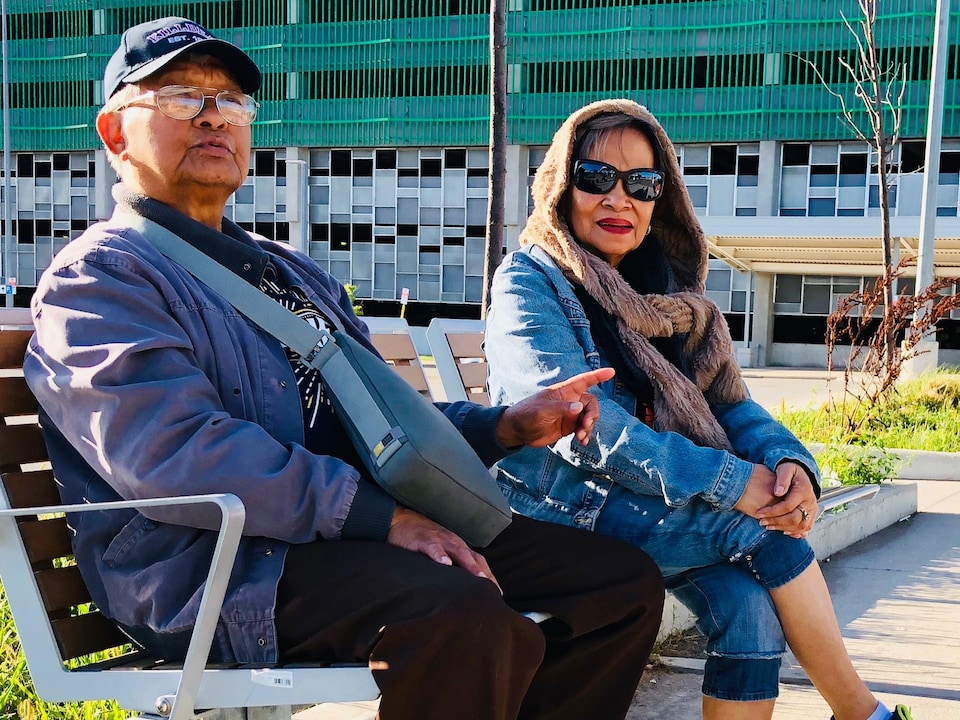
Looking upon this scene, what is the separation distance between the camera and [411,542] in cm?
236

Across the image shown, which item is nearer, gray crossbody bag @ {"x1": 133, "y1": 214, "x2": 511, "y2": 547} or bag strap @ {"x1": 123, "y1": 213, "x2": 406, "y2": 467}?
gray crossbody bag @ {"x1": 133, "y1": 214, "x2": 511, "y2": 547}

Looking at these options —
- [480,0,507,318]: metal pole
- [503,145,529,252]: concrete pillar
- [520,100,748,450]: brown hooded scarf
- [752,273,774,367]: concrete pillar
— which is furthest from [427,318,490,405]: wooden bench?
[503,145,529,252]: concrete pillar

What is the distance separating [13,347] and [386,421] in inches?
35.8

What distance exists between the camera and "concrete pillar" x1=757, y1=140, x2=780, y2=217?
4156 cm

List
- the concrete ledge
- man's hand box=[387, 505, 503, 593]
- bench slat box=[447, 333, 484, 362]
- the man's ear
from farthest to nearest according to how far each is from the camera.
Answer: the concrete ledge
bench slat box=[447, 333, 484, 362]
the man's ear
man's hand box=[387, 505, 503, 593]

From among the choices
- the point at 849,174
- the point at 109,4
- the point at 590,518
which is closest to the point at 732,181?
the point at 849,174

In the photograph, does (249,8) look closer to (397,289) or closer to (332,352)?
(397,289)

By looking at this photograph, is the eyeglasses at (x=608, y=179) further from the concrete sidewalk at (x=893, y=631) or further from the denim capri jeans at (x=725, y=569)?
the concrete sidewalk at (x=893, y=631)

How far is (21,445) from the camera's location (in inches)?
102

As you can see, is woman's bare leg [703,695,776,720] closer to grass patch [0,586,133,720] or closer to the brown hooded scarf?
the brown hooded scarf

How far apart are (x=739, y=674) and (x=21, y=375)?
191cm

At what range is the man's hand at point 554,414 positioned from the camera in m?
2.71

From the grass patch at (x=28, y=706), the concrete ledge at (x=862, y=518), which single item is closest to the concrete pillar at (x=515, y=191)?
the concrete ledge at (x=862, y=518)

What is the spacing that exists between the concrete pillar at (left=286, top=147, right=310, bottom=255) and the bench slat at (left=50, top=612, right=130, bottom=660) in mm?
45548
